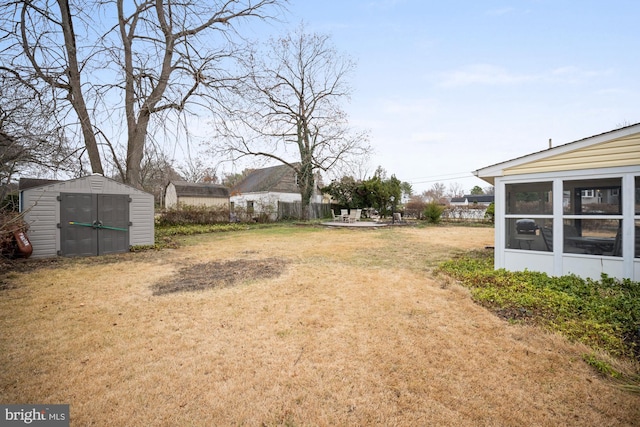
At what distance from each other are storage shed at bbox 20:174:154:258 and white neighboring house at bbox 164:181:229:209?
17.6 m

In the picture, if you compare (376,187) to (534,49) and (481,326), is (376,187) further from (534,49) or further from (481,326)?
(481,326)

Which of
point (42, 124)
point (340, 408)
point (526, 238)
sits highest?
point (42, 124)

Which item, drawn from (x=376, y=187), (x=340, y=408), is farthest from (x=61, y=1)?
(x=376, y=187)

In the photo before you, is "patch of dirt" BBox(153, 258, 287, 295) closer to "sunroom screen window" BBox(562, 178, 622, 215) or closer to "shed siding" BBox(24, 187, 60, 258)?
"shed siding" BBox(24, 187, 60, 258)

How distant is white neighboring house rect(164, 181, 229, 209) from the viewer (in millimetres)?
27062

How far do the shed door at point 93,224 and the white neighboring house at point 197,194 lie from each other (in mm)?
17814

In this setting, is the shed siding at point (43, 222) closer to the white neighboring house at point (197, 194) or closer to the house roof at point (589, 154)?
the house roof at point (589, 154)

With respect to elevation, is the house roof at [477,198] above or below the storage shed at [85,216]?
above

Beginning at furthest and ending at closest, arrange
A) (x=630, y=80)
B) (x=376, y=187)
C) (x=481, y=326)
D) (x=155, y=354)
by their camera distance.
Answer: (x=376, y=187), (x=630, y=80), (x=481, y=326), (x=155, y=354)

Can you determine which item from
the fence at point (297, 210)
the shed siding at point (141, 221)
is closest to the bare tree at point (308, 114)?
the fence at point (297, 210)

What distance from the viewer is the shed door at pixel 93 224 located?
329 inches

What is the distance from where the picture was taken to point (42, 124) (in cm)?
367

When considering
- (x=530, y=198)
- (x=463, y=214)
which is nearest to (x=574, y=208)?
(x=530, y=198)

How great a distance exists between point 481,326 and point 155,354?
12.3 feet
